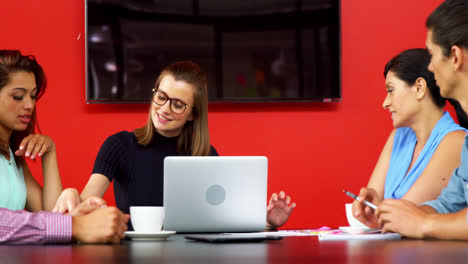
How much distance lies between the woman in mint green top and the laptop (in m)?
0.75

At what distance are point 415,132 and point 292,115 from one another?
99cm

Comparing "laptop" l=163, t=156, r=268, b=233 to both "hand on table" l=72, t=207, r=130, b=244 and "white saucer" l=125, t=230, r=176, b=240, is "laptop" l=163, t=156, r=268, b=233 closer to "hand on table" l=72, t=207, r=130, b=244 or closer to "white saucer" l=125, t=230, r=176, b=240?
"white saucer" l=125, t=230, r=176, b=240

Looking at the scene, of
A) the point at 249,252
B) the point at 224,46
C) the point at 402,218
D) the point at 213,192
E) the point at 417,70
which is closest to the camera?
the point at 249,252

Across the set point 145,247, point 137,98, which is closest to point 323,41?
point 137,98

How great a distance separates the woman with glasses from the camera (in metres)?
2.38

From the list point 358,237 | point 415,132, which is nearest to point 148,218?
point 358,237

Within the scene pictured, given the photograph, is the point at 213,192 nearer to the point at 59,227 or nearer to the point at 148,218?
the point at 148,218

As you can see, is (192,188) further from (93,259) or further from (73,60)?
(73,60)

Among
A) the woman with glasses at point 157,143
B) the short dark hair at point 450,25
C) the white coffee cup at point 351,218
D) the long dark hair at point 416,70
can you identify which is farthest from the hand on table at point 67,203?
the long dark hair at point 416,70

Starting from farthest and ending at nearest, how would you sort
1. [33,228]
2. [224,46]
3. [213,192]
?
[224,46], [213,192], [33,228]

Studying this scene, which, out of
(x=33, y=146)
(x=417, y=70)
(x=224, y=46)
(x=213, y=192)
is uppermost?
(x=224, y=46)

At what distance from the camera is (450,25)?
165cm

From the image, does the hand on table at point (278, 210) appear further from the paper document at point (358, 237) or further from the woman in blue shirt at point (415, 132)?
the paper document at point (358, 237)

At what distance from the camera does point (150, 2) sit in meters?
3.19
